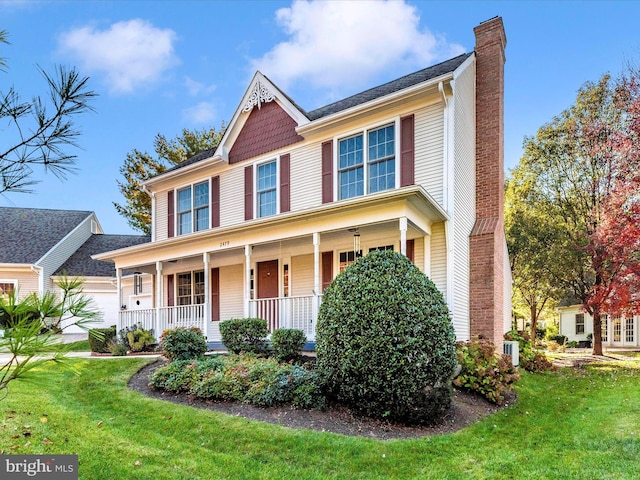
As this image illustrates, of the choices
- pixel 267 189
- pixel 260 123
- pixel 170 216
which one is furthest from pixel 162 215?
pixel 260 123

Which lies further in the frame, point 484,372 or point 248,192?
point 248,192

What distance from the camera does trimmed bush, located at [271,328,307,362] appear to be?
9430mm

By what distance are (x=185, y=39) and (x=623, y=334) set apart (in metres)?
26.4

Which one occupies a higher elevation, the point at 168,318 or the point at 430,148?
the point at 430,148

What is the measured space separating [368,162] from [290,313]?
13.7 ft

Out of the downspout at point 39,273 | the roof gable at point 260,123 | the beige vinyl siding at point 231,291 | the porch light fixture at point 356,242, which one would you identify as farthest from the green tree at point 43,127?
the downspout at point 39,273

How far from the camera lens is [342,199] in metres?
11.3

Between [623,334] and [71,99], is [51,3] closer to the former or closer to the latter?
[71,99]

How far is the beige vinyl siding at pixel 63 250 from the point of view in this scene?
807 inches

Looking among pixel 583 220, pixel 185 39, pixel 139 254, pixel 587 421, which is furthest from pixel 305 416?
pixel 583 220

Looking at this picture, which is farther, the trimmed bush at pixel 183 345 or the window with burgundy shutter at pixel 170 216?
the window with burgundy shutter at pixel 170 216

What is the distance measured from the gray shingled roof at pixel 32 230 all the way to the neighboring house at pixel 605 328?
2633 cm

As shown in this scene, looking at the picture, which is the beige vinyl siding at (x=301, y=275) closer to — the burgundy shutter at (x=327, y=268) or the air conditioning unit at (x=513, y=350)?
the burgundy shutter at (x=327, y=268)

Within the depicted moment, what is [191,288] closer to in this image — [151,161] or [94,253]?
[94,253]
